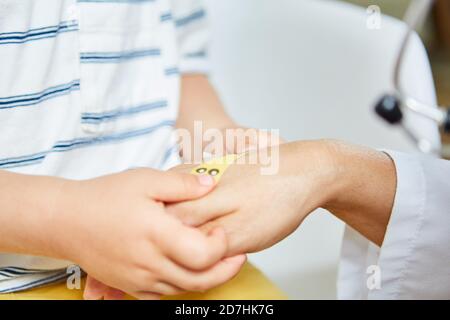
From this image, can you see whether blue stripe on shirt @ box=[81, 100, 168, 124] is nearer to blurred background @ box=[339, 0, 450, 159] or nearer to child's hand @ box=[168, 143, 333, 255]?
child's hand @ box=[168, 143, 333, 255]

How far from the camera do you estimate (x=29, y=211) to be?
1.57 ft

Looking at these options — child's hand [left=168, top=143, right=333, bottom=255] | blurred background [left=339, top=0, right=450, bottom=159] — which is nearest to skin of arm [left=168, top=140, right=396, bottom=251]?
child's hand [left=168, top=143, right=333, bottom=255]

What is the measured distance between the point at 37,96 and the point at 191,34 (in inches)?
10.9

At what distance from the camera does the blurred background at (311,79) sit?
2.47 ft

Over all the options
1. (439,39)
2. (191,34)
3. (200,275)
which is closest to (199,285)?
(200,275)

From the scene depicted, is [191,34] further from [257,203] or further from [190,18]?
[257,203]

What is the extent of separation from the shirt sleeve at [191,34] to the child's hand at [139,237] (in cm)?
35

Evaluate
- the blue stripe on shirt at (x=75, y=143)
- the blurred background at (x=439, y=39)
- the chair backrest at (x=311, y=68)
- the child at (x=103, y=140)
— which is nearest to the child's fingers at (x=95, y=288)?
the child at (x=103, y=140)

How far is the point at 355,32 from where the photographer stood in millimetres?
773

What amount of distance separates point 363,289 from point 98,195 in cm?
33

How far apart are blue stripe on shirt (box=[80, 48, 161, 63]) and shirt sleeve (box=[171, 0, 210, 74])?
85mm

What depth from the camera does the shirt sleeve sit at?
80cm

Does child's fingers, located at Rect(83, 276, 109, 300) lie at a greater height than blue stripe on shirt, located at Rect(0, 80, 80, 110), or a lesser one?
lesser

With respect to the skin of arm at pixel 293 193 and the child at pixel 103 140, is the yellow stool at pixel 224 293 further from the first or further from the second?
the skin of arm at pixel 293 193
